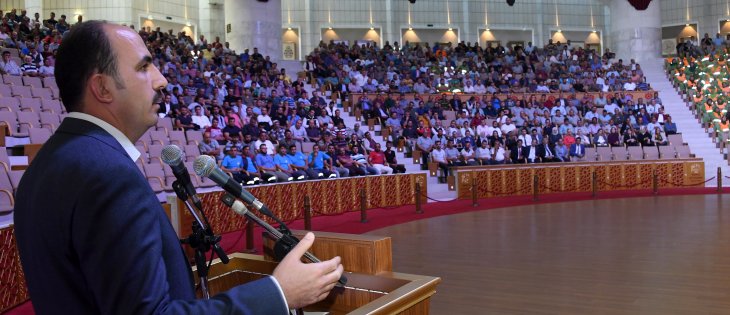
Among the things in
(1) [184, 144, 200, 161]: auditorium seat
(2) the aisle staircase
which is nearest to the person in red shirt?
(1) [184, 144, 200, 161]: auditorium seat

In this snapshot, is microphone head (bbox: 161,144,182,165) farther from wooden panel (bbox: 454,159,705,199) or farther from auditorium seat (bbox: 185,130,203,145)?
wooden panel (bbox: 454,159,705,199)

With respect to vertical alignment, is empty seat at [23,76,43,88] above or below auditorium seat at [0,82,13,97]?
above

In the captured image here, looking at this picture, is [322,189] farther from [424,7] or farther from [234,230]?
→ [424,7]

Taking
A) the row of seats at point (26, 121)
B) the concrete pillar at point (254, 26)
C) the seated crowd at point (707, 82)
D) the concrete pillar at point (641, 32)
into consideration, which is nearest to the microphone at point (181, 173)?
the row of seats at point (26, 121)

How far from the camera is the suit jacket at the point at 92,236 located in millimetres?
1020

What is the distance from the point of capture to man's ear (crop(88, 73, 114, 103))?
118 cm

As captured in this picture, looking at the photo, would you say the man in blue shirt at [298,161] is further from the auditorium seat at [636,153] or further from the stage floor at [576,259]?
the auditorium seat at [636,153]

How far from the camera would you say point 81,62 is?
1181 millimetres

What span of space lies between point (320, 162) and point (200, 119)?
99.6 inches

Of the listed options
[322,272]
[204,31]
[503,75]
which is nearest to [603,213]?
[322,272]

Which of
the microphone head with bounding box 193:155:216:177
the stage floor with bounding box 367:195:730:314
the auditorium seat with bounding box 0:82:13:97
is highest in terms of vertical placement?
the auditorium seat with bounding box 0:82:13:97

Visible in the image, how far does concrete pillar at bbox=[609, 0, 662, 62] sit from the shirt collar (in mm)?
27345

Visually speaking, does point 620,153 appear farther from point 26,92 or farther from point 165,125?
point 26,92

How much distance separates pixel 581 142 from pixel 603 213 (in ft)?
18.3
